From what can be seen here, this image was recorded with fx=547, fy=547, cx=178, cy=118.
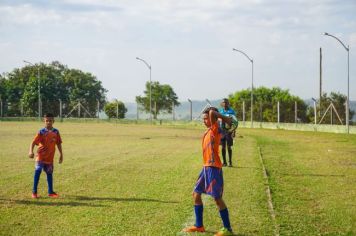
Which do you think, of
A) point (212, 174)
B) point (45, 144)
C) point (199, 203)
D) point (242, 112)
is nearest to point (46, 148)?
point (45, 144)

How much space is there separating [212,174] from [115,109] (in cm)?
7351

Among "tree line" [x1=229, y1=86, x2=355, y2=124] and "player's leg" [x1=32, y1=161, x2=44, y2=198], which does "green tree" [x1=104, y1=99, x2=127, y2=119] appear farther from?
"player's leg" [x1=32, y1=161, x2=44, y2=198]

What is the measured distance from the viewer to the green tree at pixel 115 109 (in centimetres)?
8100

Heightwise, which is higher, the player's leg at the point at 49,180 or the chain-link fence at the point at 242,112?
the chain-link fence at the point at 242,112

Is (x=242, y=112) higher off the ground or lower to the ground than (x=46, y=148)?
higher

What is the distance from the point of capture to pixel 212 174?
8.17 meters

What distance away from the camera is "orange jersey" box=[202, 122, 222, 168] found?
823 centimetres

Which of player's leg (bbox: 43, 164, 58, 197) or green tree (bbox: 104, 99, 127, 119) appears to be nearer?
player's leg (bbox: 43, 164, 58, 197)

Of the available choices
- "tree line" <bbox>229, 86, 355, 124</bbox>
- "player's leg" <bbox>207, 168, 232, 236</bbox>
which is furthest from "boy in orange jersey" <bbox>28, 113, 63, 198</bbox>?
"tree line" <bbox>229, 86, 355, 124</bbox>

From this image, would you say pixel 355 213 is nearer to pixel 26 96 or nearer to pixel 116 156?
pixel 116 156

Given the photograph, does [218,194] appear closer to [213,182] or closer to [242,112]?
[213,182]

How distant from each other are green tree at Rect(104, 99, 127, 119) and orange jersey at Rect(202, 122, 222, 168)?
7274 cm

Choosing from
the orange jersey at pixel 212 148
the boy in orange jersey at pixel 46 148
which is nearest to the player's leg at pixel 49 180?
the boy in orange jersey at pixel 46 148

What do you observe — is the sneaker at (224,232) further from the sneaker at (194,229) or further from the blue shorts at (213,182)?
the blue shorts at (213,182)
